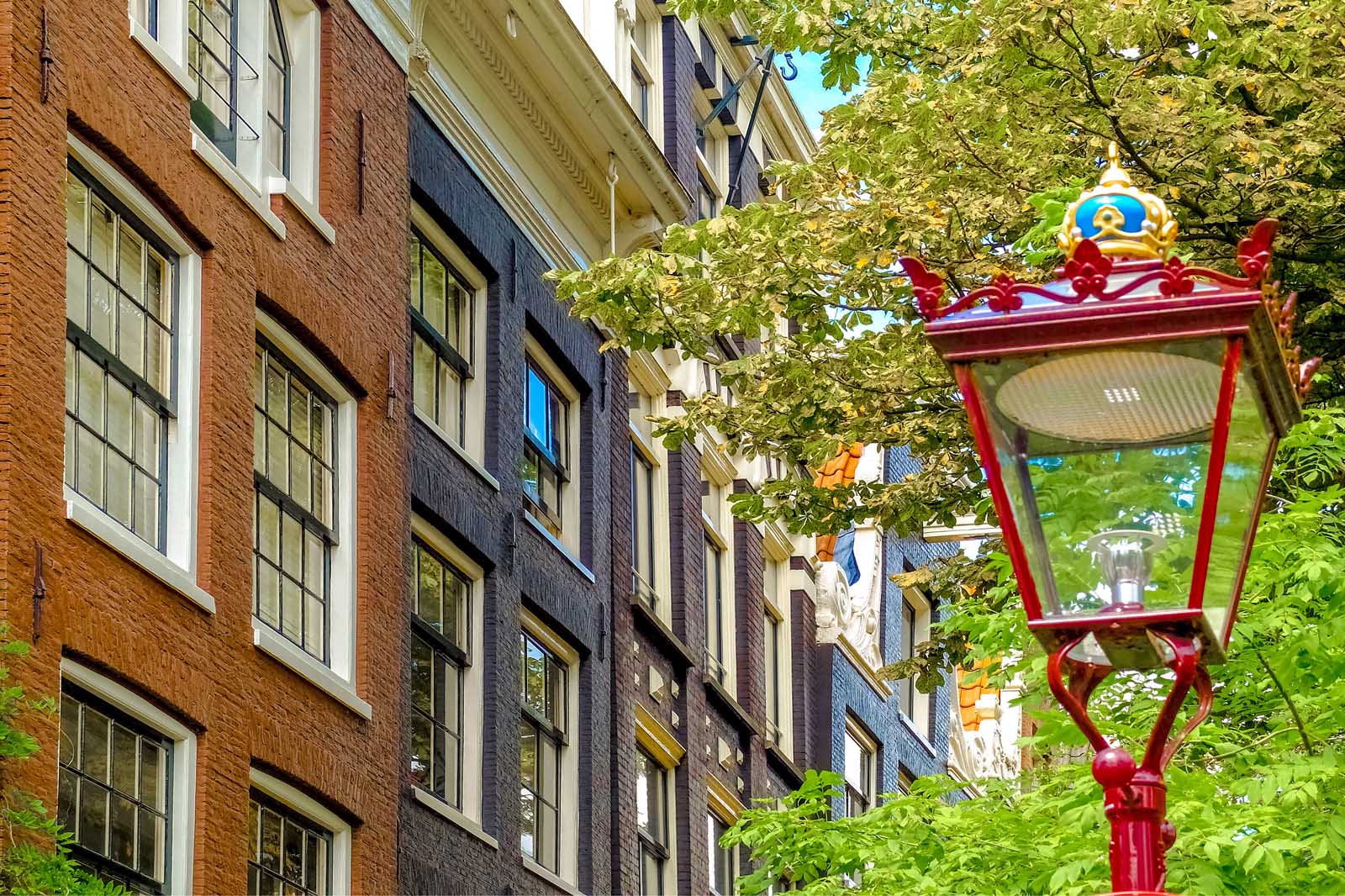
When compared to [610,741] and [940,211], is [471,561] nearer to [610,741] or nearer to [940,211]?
[610,741]

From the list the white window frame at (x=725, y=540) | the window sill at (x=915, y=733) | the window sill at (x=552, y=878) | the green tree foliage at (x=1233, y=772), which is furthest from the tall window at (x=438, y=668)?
the window sill at (x=915, y=733)

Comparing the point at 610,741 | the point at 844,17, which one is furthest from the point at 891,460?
the point at 844,17

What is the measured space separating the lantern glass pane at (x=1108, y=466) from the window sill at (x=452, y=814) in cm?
1438

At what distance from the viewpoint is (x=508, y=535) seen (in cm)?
2358

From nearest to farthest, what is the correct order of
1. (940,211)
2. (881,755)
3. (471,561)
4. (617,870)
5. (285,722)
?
(940,211) < (285,722) < (471,561) < (617,870) < (881,755)

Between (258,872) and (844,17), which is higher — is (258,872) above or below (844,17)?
below

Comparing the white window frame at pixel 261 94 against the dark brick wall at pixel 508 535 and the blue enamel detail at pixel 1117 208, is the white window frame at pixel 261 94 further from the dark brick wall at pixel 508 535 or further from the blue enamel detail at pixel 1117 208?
the blue enamel detail at pixel 1117 208

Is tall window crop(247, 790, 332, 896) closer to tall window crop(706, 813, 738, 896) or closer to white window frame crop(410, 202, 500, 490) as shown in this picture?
white window frame crop(410, 202, 500, 490)

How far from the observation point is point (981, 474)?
691 inches

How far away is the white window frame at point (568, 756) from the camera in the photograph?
2483 centimetres

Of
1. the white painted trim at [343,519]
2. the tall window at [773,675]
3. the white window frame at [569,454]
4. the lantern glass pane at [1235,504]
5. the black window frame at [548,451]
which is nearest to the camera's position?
the lantern glass pane at [1235,504]

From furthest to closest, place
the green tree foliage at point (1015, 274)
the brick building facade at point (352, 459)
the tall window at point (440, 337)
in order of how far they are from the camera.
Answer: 1. the tall window at point (440, 337)
2. the brick building facade at point (352, 459)
3. the green tree foliage at point (1015, 274)

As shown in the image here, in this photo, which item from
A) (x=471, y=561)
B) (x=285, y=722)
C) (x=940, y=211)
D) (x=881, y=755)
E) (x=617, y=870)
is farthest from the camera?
(x=881, y=755)

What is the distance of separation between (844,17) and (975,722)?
32.7 meters
